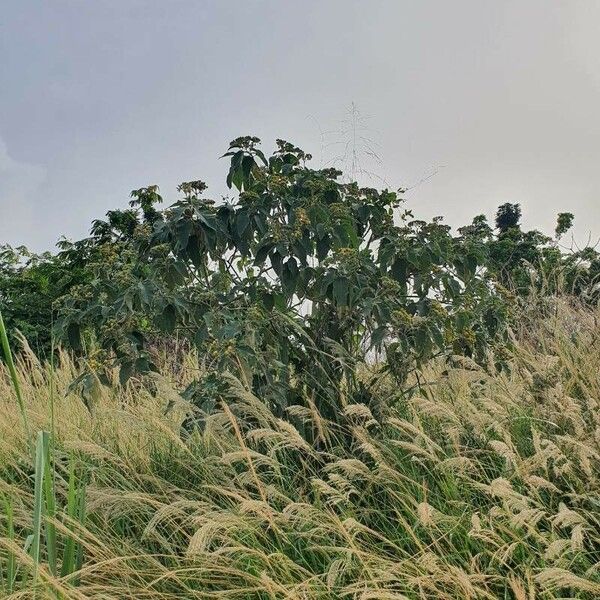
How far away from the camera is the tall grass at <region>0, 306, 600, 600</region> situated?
199 cm

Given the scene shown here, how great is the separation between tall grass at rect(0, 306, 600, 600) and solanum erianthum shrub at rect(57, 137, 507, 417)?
198 mm

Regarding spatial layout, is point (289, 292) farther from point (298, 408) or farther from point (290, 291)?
point (298, 408)

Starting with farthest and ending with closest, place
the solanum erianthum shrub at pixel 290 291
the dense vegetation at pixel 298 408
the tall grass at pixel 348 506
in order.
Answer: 1. the solanum erianthum shrub at pixel 290 291
2. the dense vegetation at pixel 298 408
3. the tall grass at pixel 348 506

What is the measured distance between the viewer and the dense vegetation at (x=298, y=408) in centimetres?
229

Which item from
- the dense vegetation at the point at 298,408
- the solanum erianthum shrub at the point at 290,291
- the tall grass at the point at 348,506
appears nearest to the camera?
the tall grass at the point at 348,506

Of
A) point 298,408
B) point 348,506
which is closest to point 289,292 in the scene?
point 298,408

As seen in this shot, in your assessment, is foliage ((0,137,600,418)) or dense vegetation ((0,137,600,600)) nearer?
dense vegetation ((0,137,600,600))

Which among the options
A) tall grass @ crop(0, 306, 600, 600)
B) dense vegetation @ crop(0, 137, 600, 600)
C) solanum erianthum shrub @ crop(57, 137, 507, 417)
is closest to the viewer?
tall grass @ crop(0, 306, 600, 600)

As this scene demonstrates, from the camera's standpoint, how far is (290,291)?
3025 mm

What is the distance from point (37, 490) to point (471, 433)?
179cm

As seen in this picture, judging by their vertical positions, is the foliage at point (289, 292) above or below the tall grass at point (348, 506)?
above

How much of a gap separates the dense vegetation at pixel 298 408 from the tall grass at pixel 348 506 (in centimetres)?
2

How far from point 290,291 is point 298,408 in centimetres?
62

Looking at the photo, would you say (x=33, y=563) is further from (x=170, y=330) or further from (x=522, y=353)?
(x=522, y=353)
